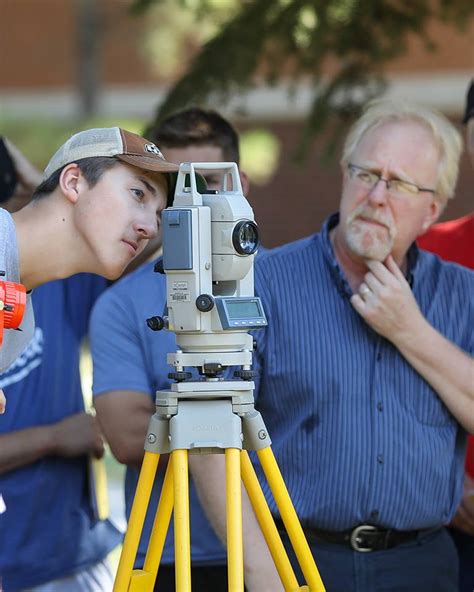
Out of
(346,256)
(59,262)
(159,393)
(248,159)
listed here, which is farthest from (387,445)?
(248,159)

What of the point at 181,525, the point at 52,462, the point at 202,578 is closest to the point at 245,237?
the point at 181,525

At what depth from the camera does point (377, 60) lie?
5469mm

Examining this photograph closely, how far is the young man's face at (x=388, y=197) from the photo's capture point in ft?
11.5

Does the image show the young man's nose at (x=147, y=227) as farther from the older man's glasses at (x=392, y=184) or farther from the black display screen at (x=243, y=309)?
the older man's glasses at (x=392, y=184)

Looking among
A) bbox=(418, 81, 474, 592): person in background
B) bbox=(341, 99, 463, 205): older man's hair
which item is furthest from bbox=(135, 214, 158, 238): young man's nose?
bbox=(418, 81, 474, 592): person in background

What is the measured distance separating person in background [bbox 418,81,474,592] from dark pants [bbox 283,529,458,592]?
14.9 inches

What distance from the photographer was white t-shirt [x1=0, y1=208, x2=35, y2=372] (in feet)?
8.73

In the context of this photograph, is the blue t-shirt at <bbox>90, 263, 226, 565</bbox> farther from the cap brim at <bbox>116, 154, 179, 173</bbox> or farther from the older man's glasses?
the cap brim at <bbox>116, 154, 179, 173</bbox>

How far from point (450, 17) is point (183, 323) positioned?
3.38 meters

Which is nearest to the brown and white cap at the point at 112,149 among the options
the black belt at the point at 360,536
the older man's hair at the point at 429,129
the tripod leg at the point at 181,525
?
the tripod leg at the point at 181,525

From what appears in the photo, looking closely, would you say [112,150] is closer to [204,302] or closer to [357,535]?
[204,302]

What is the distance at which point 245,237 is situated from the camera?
104 inches

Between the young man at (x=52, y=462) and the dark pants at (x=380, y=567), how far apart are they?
0.93 meters

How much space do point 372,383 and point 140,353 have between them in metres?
0.75
